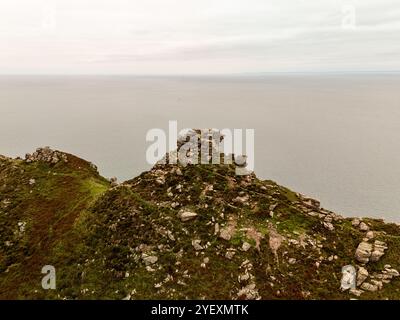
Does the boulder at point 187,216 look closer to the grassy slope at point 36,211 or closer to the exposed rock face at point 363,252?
the grassy slope at point 36,211

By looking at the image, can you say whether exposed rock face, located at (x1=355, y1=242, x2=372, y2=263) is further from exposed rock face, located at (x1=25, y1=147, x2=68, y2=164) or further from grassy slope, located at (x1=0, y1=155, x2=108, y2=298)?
exposed rock face, located at (x1=25, y1=147, x2=68, y2=164)

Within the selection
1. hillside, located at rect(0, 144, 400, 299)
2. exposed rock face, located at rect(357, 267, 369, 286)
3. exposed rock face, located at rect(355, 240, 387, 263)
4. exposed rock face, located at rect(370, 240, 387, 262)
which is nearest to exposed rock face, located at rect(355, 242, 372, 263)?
exposed rock face, located at rect(355, 240, 387, 263)

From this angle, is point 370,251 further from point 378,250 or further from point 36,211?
point 36,211

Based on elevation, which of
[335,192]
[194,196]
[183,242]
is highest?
[194,196]

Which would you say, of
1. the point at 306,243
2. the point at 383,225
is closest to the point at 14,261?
the point at 306,243

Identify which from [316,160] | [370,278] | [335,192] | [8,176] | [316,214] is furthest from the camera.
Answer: [316,160]

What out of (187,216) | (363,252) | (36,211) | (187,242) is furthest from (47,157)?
(363,252)

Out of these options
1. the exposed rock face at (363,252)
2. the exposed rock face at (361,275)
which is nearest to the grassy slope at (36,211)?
the exposed rock face at (361,275)
